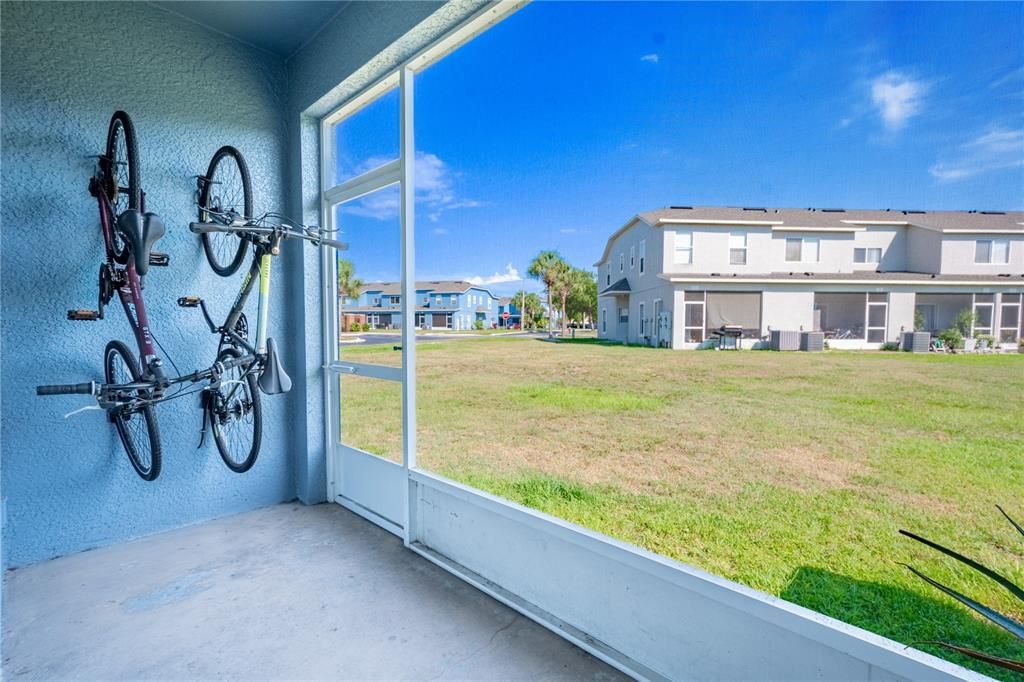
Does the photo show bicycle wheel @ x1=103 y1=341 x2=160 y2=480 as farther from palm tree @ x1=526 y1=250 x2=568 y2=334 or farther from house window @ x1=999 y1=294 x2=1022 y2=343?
house window @ x1=999 y1=294 x2=1022 y2=343

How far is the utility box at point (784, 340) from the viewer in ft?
5.29

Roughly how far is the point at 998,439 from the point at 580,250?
1.53 metres

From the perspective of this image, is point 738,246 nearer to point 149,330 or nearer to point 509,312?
point 509,312

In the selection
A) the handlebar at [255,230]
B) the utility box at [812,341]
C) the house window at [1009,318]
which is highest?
the handlebar at [255,230]

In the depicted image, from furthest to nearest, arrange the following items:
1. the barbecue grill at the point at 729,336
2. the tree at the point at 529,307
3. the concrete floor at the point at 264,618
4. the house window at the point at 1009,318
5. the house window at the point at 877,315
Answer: the tree at the point at 529,307 → the barbecue grill at the point at 729,336 → the concrete floor at the point at 264,618 → the house window at the point at 877,315 → the house window at the point at 1009,318

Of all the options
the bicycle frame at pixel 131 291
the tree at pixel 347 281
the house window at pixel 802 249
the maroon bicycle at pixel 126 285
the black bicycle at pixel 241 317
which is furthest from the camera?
the tree at pixel 347 281

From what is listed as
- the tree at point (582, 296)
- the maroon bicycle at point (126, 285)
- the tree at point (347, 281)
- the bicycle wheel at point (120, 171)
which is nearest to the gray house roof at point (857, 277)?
the tree at point (582, 296)

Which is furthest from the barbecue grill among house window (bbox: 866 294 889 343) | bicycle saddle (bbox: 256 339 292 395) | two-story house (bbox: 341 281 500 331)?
bicycle saddle (bbox: 256 339 292 395)

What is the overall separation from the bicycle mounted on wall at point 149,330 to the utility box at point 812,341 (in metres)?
2.14

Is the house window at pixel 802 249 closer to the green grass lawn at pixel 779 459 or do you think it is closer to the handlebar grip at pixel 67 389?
the green grass lawn at pixel 779 459

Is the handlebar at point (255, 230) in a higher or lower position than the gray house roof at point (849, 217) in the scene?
higher

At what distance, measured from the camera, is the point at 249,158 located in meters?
2.78

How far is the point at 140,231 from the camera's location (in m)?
1.82

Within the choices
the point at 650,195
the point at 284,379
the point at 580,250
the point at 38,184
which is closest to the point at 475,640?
the point at 284,379
